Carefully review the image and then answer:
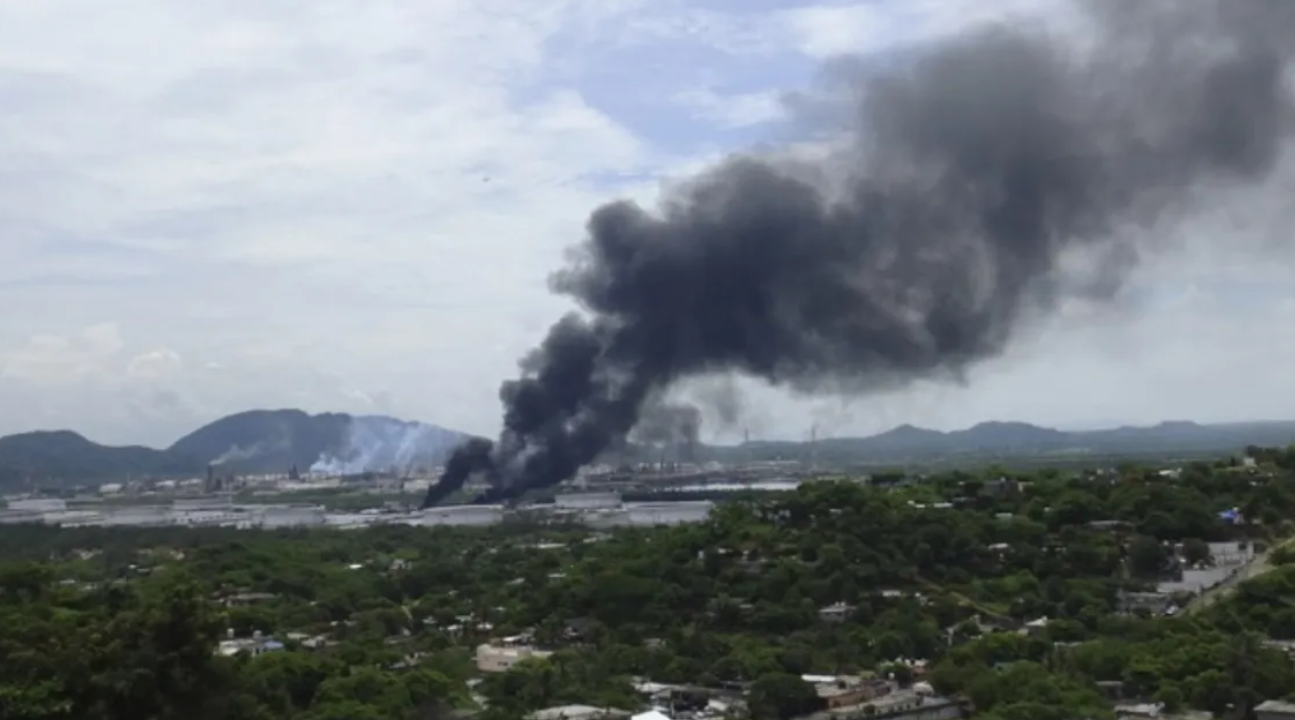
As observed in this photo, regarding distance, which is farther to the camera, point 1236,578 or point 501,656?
point 1236,578

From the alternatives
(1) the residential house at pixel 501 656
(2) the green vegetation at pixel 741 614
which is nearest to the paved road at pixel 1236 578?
(2) the green vegetation at pixel 741 614

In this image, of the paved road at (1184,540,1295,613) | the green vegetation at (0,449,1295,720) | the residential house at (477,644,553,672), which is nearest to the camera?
the green vegetation at (0,449,1295,720)

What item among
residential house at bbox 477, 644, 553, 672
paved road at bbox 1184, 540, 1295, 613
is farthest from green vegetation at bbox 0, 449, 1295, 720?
paved road at bbox 1184, 540, 1295, 613

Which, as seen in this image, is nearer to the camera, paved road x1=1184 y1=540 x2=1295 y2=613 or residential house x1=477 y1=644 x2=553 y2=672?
residential house x1=477 y1=644 x2=553 y2=672

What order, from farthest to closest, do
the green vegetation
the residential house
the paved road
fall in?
the paved road < the residential house < the green vegetation

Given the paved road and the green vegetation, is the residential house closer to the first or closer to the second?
the green vegetation

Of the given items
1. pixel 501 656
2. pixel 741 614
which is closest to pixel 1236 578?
pixel 741 614

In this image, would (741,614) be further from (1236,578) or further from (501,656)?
(1236,578)

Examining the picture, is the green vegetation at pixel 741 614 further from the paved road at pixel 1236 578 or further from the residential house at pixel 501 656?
the paved road at pixel 1236 578

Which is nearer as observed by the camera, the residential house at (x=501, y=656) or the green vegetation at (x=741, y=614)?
the green vegetation at (x=741, y=614)
